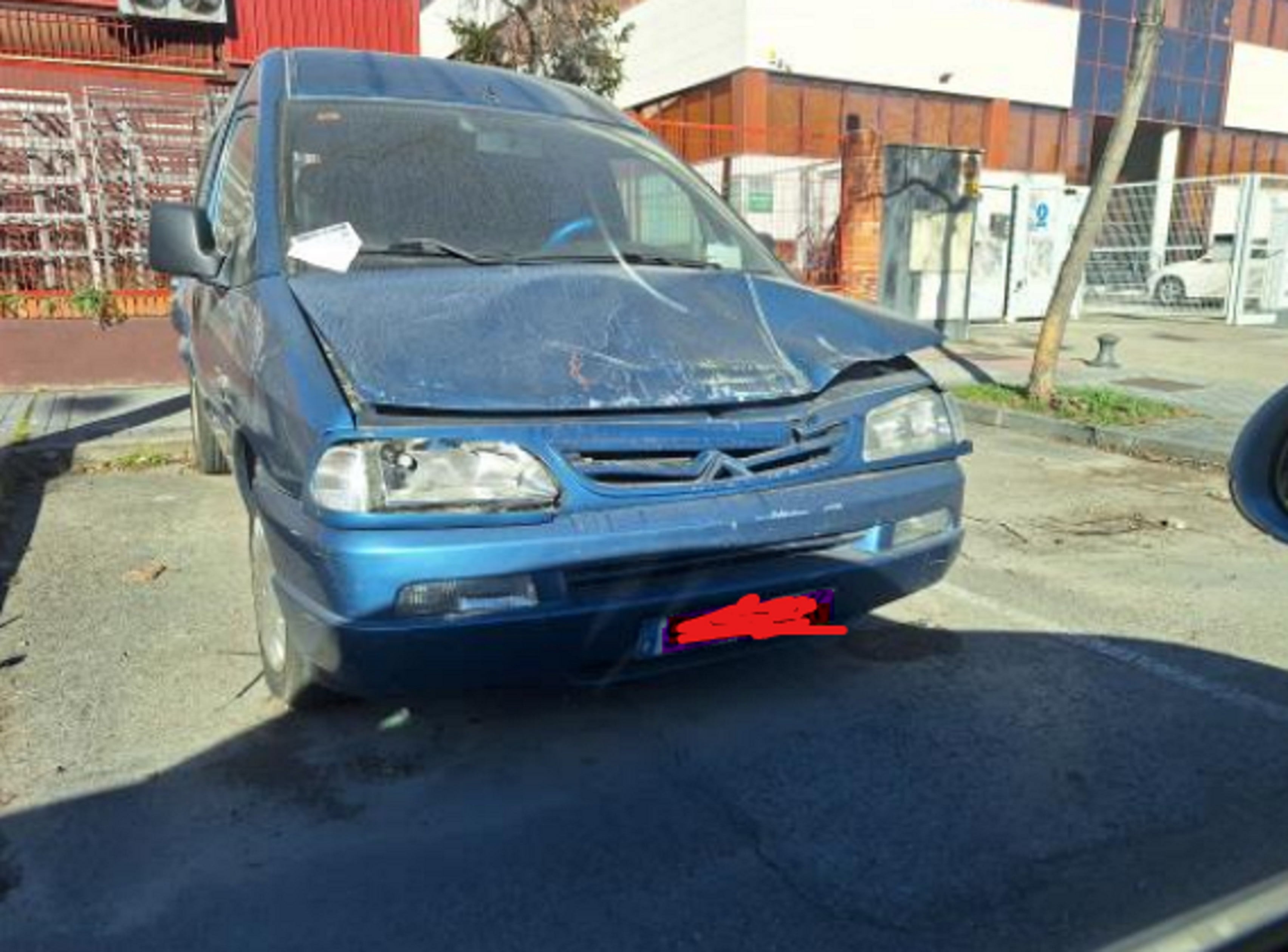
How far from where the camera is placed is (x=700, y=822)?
274cm

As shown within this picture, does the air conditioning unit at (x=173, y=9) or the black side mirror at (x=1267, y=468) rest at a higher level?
the air conditioning unit at (x=173, y=9)

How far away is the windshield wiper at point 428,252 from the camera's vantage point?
11.2ft

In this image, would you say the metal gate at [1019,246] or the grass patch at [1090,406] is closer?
the grass patch at [1090,406]

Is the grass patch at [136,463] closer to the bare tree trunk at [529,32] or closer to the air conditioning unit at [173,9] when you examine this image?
the bare tree trunk at [529,32]

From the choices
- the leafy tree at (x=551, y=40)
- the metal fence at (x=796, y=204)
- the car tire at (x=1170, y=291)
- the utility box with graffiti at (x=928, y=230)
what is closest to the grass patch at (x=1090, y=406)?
the utility box with graffiti at (x=928, y=230)

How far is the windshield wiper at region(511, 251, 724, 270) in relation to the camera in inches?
140

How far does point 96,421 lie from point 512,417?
20.2ft

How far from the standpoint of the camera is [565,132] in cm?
416

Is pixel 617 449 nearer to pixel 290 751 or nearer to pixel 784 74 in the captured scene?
pixel 290 751

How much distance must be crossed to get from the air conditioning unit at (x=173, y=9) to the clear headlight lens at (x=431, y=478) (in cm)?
1715

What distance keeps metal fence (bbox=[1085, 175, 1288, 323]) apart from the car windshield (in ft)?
51.1

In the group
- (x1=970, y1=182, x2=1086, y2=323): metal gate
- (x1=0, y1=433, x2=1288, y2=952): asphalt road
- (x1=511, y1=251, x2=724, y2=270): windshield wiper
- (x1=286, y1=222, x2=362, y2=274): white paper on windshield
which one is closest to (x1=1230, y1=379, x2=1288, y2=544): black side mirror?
(x1=0, y1=433, x2=1288, y2=952): asphalt road

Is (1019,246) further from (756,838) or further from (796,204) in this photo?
(756,838)

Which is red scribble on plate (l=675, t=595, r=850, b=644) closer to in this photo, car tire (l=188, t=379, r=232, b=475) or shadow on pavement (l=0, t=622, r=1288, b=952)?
shadow on pavement (l=0, t=622, r=1288, b=952)
